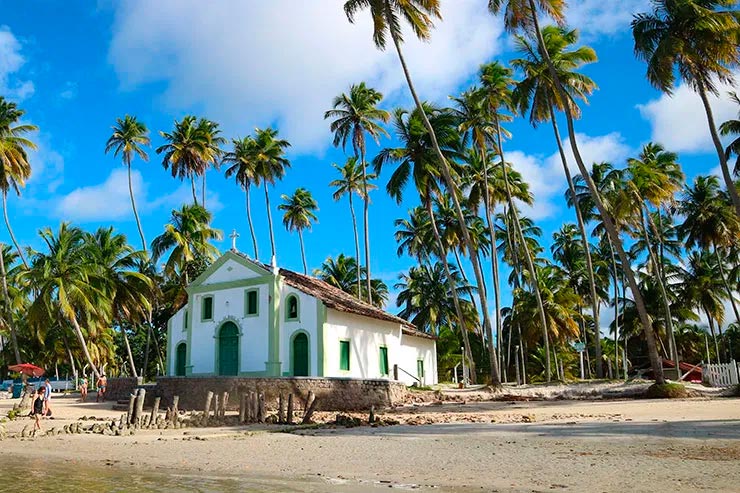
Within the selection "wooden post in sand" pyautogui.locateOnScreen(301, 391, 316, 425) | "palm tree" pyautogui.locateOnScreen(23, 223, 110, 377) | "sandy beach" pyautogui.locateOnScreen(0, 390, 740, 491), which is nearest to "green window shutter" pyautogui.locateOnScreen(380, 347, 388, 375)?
"sandy beach" pyautogui.locateOnScreen(0, 390, 740, 491)

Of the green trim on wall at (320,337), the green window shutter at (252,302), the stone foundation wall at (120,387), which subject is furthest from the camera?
the stone foundation wall at (120,387)

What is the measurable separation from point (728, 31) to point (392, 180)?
18707 millimetres

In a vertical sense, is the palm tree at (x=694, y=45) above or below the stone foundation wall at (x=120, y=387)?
above

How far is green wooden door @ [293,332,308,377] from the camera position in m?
29.2

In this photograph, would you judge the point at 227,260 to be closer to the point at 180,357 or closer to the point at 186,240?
the point at 180,357

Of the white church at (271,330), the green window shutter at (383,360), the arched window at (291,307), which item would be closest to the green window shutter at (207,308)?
the white church at (271,330)

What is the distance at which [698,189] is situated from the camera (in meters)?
46.0

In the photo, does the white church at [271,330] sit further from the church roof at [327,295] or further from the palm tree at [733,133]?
the palm tree at [733,133]

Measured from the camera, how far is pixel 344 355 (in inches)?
1191

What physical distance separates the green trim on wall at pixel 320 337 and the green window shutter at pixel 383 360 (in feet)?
18.4

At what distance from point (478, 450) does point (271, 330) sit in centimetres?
1748

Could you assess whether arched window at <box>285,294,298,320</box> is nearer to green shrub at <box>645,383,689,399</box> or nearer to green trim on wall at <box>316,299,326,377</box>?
green trim on wall at <box>316,299,326,377</box>

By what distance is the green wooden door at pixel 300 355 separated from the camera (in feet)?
95.7

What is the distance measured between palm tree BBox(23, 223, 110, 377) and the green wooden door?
15.6 m
